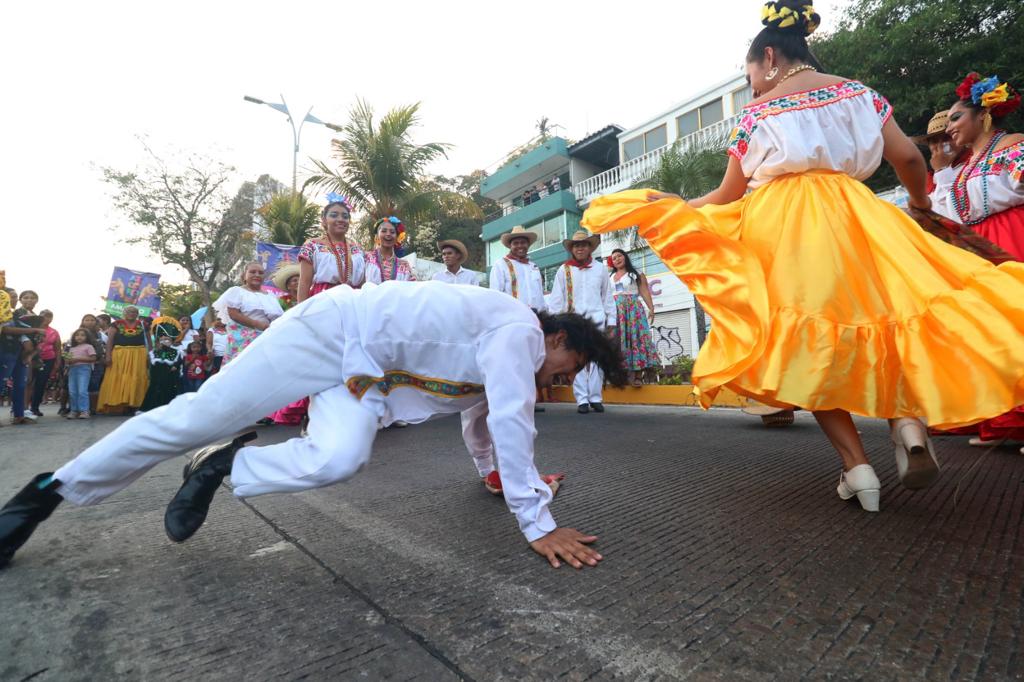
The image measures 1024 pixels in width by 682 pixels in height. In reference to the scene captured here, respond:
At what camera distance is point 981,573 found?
55.5 inches

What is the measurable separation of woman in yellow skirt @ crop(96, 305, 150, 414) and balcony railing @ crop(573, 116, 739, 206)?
→ 10.7m

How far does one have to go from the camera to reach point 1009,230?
2.96 metres

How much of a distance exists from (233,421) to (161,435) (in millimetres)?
192

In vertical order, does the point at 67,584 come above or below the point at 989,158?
below

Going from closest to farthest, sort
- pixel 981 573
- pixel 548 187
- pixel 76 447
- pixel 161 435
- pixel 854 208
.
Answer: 1. pixel 981 573
2. pixel 161 435
3. pixel 854 208
4. pixel 76 447
5. pixel 548 187

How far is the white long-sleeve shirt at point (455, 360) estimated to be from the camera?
1.67 metres

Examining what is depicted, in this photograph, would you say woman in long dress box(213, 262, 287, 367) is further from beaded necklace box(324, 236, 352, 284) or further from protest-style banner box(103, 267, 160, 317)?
protest-style banner box(103, 267, 160, 317)

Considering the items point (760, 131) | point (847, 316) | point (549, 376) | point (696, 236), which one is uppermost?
point (760, 131)

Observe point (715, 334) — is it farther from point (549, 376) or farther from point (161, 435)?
point (161, 435)

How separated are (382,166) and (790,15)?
11.1m

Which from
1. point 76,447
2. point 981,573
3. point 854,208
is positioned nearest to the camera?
point 981,573

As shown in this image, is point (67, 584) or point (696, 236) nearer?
point (67, 584)

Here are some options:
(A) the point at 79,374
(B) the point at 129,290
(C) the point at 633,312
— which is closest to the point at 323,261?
(C) the point at 633,312

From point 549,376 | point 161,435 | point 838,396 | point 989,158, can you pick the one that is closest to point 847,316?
point 838,396
